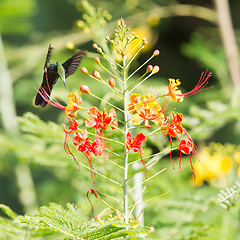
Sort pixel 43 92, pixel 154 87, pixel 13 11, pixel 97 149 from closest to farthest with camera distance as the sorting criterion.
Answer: pixel 97 149, pixel 43 92, pixel 154 87, pixel 13 11

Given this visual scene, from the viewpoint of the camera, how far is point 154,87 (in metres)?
1.69

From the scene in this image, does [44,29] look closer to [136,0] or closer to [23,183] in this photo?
[136,0]

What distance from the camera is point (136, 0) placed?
3113 millimetres

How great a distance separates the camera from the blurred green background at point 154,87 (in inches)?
54.7

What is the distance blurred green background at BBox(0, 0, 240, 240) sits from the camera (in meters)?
1.39

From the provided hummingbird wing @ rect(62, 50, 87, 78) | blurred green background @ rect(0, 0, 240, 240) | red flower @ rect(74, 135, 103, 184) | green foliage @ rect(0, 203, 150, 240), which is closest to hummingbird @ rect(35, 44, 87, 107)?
hummingbird wing @ rect(62, 50, 87, 78)

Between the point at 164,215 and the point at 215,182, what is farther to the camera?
the point at 215,182

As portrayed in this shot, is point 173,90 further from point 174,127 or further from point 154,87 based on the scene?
point 154,87

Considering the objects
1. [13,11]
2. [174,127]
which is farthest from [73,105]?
[13,11]

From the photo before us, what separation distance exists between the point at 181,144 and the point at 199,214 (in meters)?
0.61

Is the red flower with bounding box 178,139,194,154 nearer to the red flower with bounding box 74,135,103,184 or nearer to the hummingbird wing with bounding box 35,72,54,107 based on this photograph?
the red flower with bounding box 74,135,103,184

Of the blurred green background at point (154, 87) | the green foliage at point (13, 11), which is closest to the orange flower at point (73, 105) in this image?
the blurred green background at point (154, 87)

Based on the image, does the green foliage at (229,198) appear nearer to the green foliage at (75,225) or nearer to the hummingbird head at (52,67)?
the green foliage at (75,225)

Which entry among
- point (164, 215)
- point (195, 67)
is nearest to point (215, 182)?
point (164, 215)
